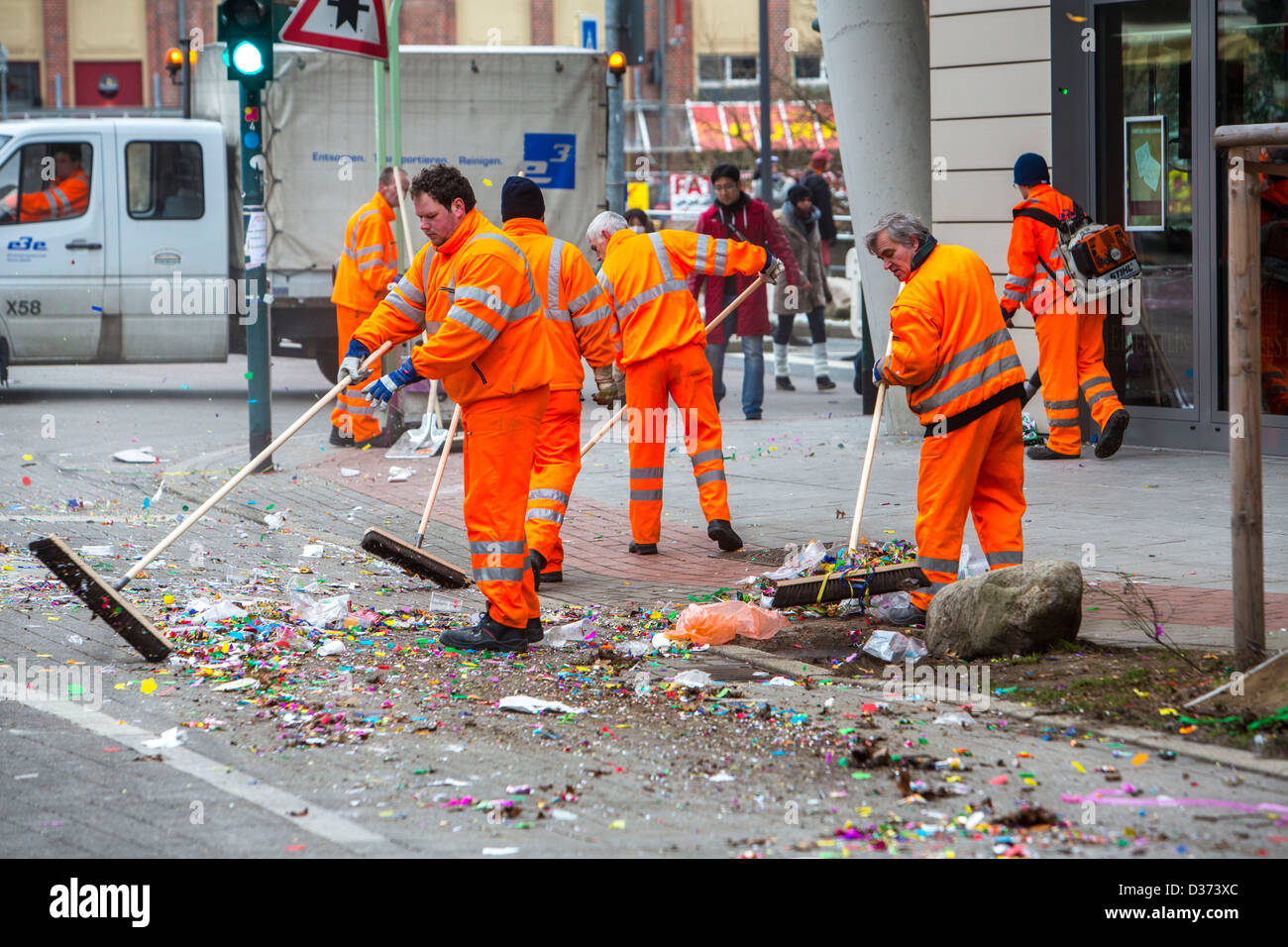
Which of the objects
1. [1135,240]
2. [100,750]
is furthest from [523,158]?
[100,750]

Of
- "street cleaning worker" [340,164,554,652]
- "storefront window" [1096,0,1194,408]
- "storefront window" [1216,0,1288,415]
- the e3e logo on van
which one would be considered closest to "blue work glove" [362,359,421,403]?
"street cleaning worker" [340,164,554,652]

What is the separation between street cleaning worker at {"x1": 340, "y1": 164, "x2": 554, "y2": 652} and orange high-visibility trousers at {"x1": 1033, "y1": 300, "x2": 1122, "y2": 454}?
4752mm

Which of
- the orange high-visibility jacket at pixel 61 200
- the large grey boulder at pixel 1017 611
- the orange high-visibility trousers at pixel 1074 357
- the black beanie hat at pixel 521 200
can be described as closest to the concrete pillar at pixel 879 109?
the orange high-visibility trousers at pixel 1074 357

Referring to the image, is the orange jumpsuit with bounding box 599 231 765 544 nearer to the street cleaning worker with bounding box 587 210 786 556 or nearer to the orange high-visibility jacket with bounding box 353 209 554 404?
the street cleaning worker with bounding box 587 210 786 556

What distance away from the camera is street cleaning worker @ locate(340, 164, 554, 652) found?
6234 mm

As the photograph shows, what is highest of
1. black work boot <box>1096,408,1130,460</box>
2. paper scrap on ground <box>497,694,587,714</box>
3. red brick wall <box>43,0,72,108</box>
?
red brick wall <box>43,0,72,108</box>

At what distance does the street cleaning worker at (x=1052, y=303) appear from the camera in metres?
10.2

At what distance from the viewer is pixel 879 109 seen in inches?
467

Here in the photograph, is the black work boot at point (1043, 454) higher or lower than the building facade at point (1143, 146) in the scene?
lower

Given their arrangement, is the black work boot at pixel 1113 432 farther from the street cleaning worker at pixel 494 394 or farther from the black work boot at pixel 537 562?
the street cleaning worker at pixel 494 394

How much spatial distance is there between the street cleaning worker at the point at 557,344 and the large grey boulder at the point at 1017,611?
2.08m

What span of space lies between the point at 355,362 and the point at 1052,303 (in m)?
4.91

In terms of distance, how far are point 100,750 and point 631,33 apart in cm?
1272
